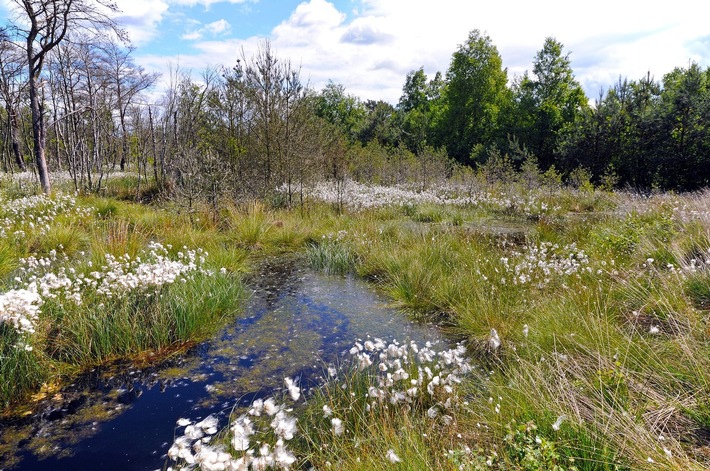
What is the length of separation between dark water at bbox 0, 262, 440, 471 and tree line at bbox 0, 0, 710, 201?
6.02m

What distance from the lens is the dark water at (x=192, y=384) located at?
2.78 meters

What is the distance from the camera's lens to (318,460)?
2496mm

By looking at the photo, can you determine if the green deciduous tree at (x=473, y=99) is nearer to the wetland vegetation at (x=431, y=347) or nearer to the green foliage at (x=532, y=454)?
the wetland vegetation at (x=431, y=347)

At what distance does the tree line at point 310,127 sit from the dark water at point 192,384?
602cm

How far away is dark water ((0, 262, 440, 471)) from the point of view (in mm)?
2777

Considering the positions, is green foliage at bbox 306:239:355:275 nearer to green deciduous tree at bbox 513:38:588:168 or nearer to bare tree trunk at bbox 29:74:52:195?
bare tree trunk at bbox 29:74:52:195

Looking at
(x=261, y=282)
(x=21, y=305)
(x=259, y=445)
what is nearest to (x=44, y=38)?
(x=261, y=282)

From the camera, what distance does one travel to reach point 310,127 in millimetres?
12625

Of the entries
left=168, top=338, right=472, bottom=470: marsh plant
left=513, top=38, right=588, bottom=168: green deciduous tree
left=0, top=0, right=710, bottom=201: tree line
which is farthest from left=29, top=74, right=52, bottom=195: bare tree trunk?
left=513, top=38, right=588, bottom=168: green deciduous tree

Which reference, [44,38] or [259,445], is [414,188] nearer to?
[44,38]

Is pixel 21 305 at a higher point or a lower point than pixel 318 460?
higher

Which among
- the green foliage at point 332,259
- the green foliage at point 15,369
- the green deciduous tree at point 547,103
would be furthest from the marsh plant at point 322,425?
the green deciduous tree at point 547,103

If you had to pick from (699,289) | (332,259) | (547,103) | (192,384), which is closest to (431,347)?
(192,384)

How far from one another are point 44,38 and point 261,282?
10427 millimetres
